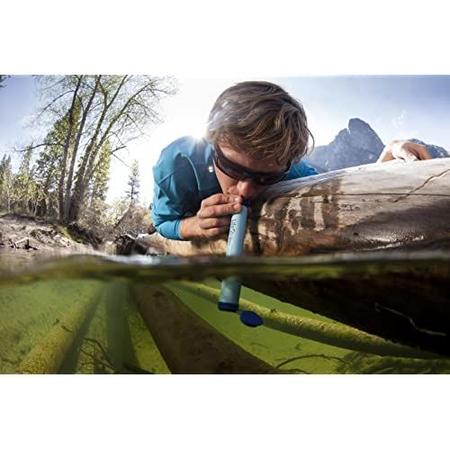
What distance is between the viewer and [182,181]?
202 centimetres

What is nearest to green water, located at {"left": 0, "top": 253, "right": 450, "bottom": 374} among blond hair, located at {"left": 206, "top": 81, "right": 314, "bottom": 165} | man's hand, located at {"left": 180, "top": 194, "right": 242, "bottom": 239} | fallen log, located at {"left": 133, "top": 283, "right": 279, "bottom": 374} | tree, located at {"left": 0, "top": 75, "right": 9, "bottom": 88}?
fallen log, located at {"left": 133, "top": 283, "right": 279, "bottom": 374}

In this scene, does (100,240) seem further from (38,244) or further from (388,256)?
(388,256)

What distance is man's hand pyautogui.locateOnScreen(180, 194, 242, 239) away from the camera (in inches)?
78.2

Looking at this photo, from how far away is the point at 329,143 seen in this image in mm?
2016

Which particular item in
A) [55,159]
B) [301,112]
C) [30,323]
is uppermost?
[301,112]

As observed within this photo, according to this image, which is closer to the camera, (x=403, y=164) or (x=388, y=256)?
(x=388, y=256)

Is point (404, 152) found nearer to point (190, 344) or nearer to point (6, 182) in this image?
point (190, 344)

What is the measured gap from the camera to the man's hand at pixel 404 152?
2.04m

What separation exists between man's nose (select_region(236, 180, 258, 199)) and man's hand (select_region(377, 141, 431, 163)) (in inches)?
13.6

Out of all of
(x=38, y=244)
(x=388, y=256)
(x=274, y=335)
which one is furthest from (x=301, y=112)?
(x=38, y=244)

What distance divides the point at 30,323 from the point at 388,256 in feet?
3.16

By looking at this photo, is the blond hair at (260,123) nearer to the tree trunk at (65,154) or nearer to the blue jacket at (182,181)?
the blue jacket at (182,181)

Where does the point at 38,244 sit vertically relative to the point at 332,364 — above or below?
above

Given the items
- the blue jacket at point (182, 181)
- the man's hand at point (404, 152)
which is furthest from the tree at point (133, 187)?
the man's hand at point (404, 152)
